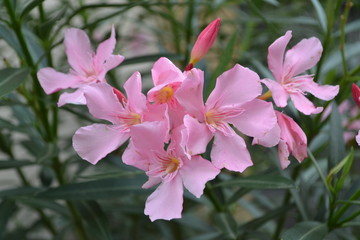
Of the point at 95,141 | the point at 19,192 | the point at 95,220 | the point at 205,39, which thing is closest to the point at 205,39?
the point at 205,39

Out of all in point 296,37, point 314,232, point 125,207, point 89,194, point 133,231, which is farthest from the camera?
point 296,37

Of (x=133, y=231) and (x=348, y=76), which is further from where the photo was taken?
(x=133, y=231)

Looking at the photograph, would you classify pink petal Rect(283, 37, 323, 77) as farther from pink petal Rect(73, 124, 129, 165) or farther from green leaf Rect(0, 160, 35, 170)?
green leaf Rect(0, 160, 35, 170)

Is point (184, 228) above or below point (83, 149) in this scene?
below

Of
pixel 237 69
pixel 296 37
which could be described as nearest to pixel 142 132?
pixel 237 69

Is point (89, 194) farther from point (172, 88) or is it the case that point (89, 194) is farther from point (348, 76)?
point (348, 76)

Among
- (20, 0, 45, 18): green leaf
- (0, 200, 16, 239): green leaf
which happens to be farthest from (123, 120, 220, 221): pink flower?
(0, 200, 16, 239): green leaf

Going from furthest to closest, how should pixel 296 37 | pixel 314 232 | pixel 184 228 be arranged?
pixel 296 37, pixel 184 228, pixel 314 232

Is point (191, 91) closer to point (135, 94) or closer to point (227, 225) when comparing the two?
point (135, 94)
